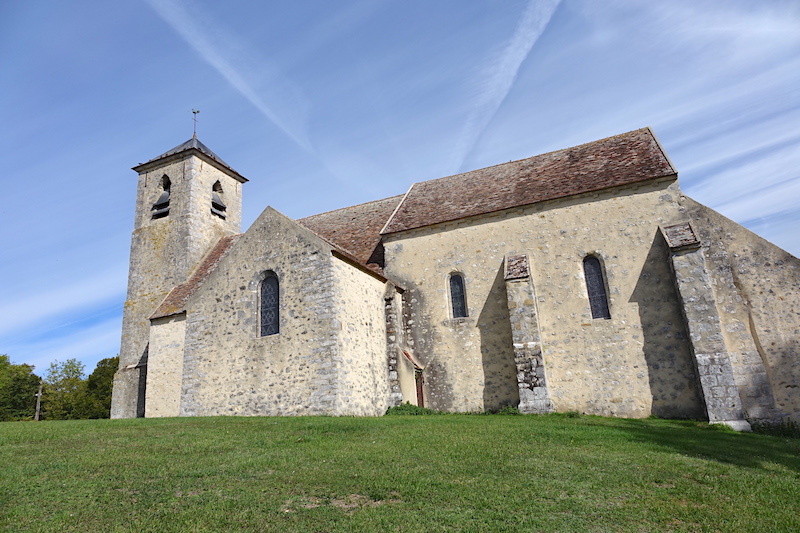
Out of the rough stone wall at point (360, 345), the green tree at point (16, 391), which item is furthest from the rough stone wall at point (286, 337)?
the green tree at point (16, 391)

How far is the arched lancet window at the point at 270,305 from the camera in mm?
16047

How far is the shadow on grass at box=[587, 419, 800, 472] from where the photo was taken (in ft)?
30.0

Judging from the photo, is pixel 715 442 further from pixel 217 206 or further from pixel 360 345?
pixel 217 206

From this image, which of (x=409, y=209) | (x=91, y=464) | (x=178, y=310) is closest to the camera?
(x=91, y=464)

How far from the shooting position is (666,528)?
221 inches

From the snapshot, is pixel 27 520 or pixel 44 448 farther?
pixel 44 448

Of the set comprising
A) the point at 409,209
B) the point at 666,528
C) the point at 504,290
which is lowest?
the point at 666,528

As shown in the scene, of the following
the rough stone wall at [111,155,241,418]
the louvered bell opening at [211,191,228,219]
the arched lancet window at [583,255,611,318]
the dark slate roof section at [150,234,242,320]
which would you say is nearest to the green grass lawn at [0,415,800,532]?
the arched lancet window at [583,255,611,318]

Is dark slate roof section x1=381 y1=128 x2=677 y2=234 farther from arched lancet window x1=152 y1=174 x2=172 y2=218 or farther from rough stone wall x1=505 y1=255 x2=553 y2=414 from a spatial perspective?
arched lancet window x1=152 y1=174 x2=172 y2=218

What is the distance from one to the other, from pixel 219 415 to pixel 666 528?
1324cm

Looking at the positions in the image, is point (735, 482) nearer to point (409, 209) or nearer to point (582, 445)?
point (582, 445)

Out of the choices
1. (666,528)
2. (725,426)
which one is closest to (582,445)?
(666,528)

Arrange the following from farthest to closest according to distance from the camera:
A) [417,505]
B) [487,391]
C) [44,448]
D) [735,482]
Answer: [487,391], [44,448], [735,482], [417,505]

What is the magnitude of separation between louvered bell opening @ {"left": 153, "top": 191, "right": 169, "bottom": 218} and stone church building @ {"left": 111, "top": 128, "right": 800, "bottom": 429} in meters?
5.43
